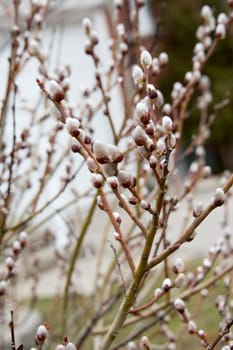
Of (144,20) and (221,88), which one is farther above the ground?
(144,20)

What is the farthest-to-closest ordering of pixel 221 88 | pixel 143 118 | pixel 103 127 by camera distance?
pixel 221 88
pixel 103 127
pixel 143 118

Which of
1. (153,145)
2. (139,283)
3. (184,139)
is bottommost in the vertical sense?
(139,283)

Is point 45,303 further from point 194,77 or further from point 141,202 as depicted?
point 141,202

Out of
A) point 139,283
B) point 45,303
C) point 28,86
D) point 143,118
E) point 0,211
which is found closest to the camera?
point 143,118

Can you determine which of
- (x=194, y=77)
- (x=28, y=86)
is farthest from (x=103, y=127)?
(x=194, y=77)

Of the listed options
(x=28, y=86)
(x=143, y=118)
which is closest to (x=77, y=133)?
(x=143, y=118)

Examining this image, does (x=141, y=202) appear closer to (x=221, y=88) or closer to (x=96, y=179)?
(x=96, y=179)

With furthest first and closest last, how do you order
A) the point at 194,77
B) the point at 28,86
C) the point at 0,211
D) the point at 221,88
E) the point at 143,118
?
1. the point at 221,88
2. the point at 28,86
3. the point at 194,77
4. the point at 0,211
5. the point at 143,118

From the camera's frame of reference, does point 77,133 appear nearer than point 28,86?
Yes

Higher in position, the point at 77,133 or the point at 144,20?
the point at 144,20
